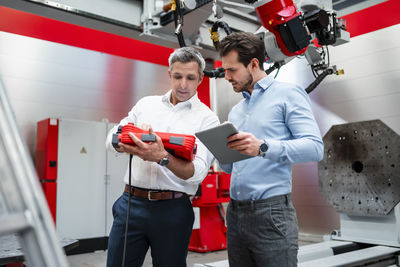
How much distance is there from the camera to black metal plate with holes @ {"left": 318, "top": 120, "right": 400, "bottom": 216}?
11.6ft

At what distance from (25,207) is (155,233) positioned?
3.47 feet

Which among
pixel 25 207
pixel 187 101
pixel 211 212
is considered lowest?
pixel 211 212

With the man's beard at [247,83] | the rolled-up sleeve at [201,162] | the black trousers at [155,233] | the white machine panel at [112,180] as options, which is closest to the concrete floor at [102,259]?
the white machine panel at [112,180]

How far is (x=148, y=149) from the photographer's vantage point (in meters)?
1.38

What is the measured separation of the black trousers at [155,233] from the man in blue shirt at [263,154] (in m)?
0.22

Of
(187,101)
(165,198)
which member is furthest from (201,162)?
(187,101)

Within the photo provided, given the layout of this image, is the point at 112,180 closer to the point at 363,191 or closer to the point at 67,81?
the point at 67,81

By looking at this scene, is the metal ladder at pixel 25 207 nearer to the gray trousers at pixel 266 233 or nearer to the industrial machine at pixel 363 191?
the gray trousers at pixel 266 233

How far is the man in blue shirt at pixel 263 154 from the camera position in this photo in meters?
1.37

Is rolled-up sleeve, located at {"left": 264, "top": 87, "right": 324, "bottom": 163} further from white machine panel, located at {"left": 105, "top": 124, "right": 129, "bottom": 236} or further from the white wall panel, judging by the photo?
the white wall panel

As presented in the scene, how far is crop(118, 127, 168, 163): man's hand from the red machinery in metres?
3.33

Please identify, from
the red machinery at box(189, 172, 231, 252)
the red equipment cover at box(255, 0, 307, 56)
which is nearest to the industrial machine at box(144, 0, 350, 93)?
the red equipment cover at box(255, 0, 307, 56)

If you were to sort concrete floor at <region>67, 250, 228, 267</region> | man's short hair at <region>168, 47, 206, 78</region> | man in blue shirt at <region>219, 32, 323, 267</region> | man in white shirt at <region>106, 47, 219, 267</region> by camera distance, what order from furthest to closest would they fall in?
concrete floor at <region>67, 250, 228, 267</region> < man's short hair at <region>168, 47, 206, 78</region> < man in white shirt at <region>106, 47, 219, 267</region> < man in blue shirt at <region>219, 32, 323, 267</region>

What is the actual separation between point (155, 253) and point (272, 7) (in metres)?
1.42
